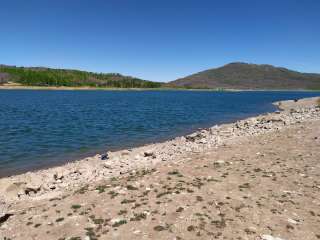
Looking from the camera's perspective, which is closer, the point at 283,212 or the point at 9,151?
the point at 283,212

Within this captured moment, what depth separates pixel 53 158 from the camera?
1041 inches

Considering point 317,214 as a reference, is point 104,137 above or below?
below

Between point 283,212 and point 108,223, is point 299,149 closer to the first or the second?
point 283,212

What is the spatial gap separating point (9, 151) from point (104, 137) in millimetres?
11520

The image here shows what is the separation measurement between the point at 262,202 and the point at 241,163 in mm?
5961

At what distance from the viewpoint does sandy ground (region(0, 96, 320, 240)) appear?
32.6 feet

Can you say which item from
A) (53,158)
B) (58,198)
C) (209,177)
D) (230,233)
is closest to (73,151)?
(53,158)

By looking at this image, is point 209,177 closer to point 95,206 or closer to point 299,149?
point 95,206

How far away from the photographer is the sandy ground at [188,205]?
9.94 m

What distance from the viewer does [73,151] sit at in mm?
29250

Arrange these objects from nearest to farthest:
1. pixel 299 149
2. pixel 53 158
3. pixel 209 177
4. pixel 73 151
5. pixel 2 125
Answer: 1. pixel 209 177
2. pixel 299 149
3. pixel 53 158
4. pixel 73 151
5. pixel 2 125

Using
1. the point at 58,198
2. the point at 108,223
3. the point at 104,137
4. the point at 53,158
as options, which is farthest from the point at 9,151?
the point at 108,223

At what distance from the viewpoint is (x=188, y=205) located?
1175 cm

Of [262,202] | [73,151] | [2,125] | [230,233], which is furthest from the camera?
[2,125]
